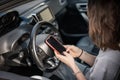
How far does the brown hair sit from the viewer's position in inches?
62.6

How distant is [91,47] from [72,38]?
62cm

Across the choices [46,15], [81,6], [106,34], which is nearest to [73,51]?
[106,34]

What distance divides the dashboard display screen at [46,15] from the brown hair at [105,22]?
3.41 ft

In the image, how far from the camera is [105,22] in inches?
63.9

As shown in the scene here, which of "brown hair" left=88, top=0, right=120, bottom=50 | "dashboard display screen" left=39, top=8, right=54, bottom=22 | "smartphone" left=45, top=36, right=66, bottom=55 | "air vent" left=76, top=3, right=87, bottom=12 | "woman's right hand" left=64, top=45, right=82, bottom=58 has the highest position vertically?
"brown hair" left=88, top=0, right=120, bottom=50

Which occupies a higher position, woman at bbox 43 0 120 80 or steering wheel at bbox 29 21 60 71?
woman at bbox 43 0 120 80

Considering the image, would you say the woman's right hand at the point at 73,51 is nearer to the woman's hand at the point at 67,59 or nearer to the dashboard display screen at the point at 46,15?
the woman's hand at the point at 67,59

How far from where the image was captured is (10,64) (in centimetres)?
215

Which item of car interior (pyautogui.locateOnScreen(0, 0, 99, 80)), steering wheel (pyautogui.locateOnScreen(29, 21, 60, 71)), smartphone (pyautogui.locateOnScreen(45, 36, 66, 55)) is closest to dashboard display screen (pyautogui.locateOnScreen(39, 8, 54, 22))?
car interior (pyautogui.locateOnScreen(0, 0, 99, 80))

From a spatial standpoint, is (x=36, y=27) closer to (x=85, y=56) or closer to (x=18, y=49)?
(x=18, y=49)

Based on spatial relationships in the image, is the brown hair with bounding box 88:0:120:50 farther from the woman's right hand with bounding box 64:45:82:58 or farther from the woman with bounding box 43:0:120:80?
the woman's right hand with bounding box 64:45:82:58

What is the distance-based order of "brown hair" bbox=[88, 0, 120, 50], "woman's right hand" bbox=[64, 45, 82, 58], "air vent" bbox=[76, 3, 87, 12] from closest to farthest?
1. "brown hair" bbox=[88, 0, 120, 50]
2. "woman's right hand" bbox=[64, 45, 82, 58]
3. "air vent" bbox=[76, 3, 87, 12]

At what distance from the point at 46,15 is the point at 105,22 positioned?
1.20 m

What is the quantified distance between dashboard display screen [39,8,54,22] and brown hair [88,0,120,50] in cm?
104
